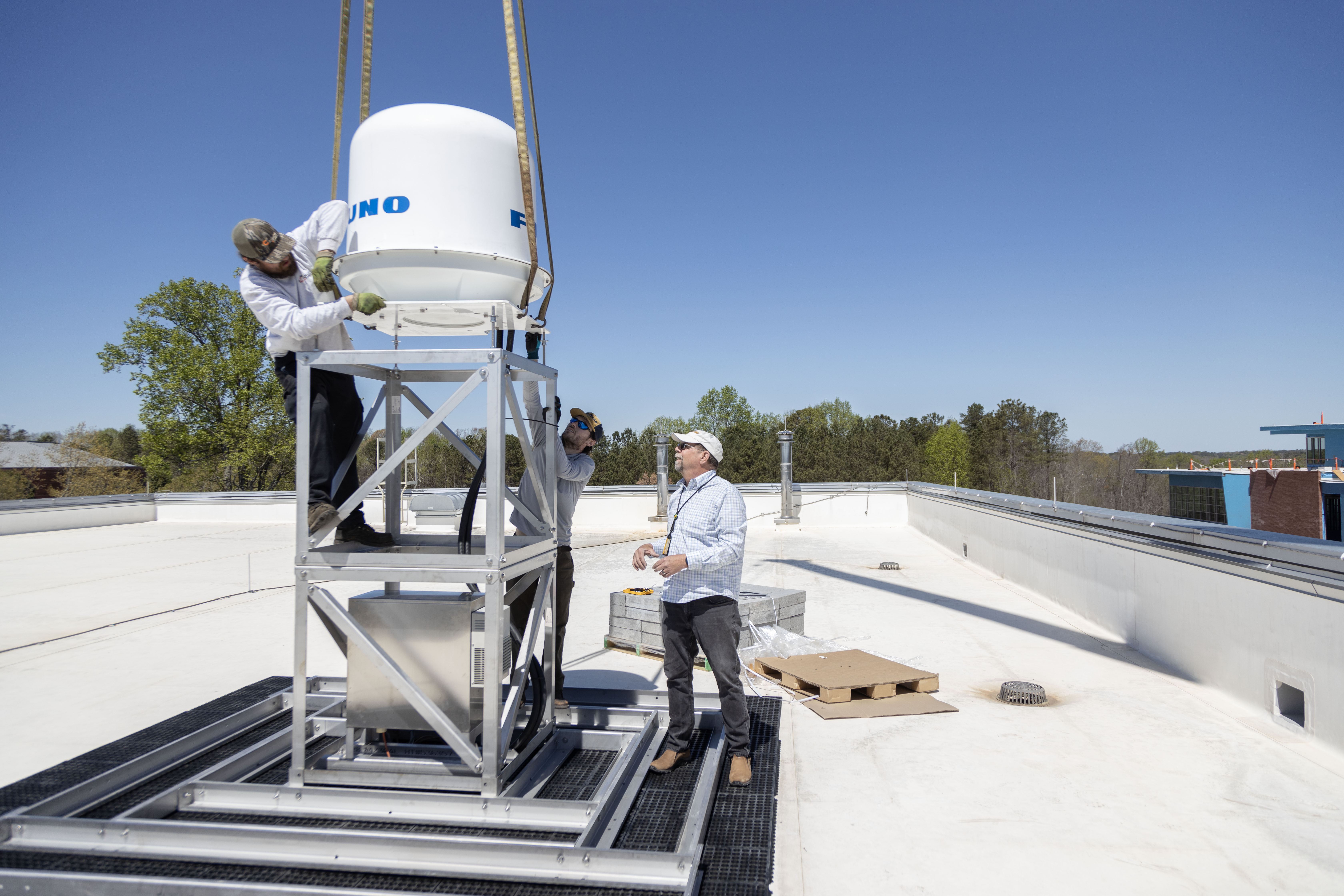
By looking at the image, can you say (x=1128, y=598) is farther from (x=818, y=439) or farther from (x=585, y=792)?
(x=818, y=439)

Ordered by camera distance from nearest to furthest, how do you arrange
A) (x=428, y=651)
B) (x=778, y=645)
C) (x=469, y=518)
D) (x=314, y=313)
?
(x=314, y=313)
(x=428, y=651)
(x=469, y=518)
(x=778, y=645)

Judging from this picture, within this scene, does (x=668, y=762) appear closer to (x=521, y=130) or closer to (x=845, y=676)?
(x=845, y=676)

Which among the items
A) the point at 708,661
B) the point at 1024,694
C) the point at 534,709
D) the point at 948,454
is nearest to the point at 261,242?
the point at 534,709

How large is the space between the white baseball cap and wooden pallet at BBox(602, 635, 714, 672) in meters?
3.05

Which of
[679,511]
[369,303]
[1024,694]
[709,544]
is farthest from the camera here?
[1024,694]

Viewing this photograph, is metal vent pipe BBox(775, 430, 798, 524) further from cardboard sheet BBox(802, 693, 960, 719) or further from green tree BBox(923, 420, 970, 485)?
green tree BBox(923, 420, 970, 485)

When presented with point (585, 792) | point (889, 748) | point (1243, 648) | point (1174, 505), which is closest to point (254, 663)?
point (585, 792)

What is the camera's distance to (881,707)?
17.0 feet

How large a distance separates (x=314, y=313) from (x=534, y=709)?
2.11 metres

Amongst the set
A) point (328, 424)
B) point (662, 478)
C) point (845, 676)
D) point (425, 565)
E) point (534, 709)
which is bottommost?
point (845, 676)

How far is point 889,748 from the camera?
4527 millimetres

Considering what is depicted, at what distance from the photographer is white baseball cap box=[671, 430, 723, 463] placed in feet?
12.4

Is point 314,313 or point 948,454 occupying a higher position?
point 948,454

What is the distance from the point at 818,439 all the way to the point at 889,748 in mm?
45288
